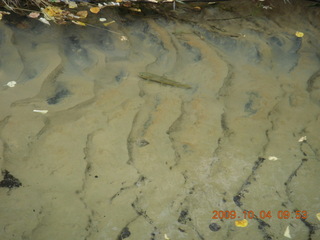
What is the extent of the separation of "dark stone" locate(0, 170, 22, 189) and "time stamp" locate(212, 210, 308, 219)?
1097 millimetres

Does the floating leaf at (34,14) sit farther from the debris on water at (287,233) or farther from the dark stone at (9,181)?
the debris on water at (287,233)

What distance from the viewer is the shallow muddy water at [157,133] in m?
1.94

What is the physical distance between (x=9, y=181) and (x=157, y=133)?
37.0 inches

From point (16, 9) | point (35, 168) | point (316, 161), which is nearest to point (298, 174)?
point (316, 161)

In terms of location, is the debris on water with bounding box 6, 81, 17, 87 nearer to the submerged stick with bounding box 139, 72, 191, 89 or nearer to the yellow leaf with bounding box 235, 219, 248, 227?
the submerged stick with bounding box 139, 72, 191, 89

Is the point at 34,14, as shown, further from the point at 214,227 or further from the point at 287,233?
the point at 287,233

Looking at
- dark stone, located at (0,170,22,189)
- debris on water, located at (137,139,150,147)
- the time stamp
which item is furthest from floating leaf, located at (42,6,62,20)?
the time stamp

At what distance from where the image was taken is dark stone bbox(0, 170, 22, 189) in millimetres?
1992

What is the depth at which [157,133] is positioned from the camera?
241 centimetres

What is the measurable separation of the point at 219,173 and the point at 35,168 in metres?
1.08

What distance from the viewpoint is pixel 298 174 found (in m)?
2.23

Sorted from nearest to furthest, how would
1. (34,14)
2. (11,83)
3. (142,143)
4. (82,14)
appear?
(142,143) → (11,83) → (34,14) → (82,14)

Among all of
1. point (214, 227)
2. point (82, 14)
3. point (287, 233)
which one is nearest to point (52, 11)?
point (82, 14)

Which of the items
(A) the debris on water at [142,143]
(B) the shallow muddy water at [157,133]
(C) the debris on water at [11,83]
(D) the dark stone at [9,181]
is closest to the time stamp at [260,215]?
(B) the shallow muddy water at [157,133]
